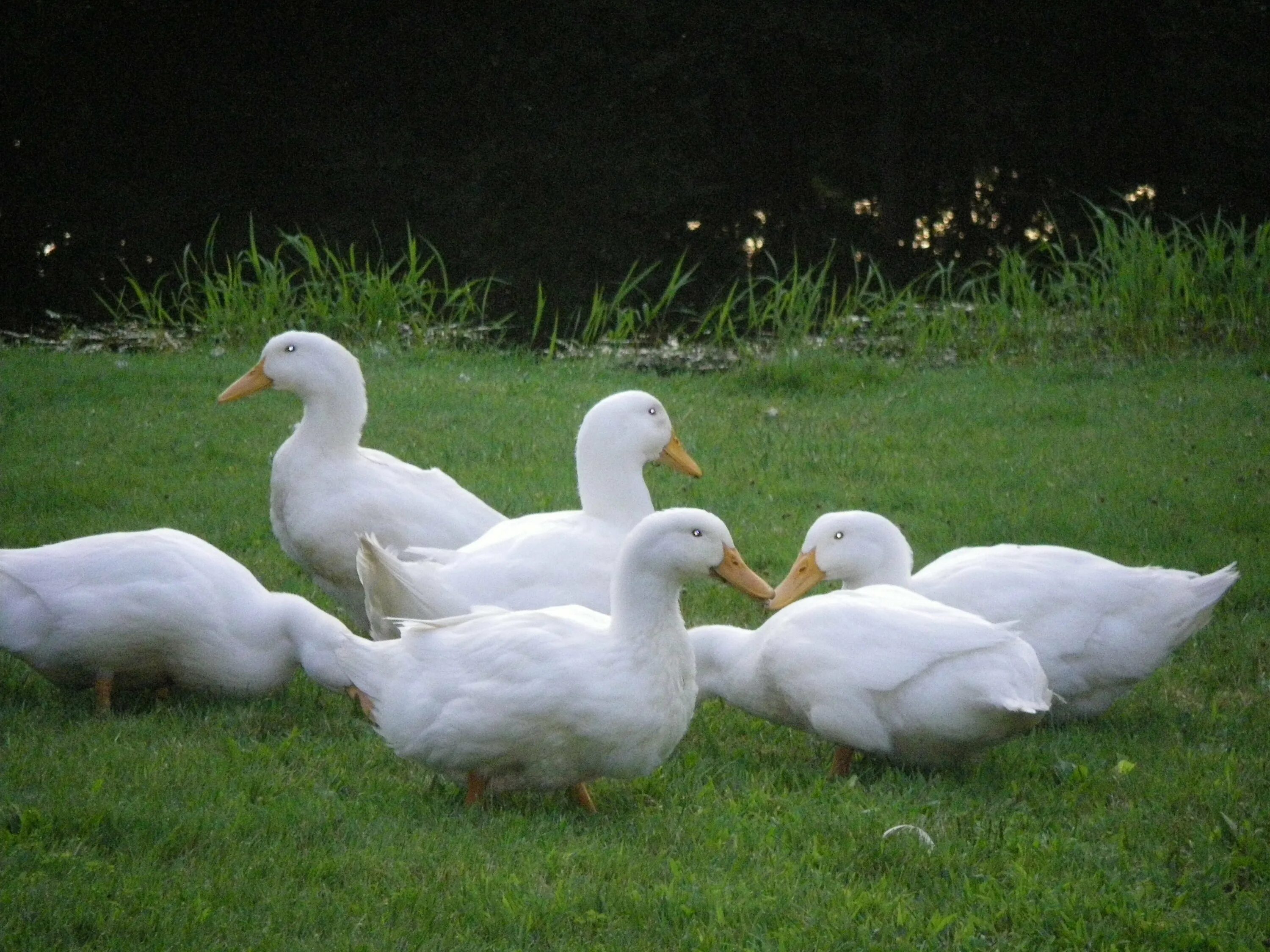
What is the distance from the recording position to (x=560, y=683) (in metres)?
4.16

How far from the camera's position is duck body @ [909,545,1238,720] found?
5.09 metres

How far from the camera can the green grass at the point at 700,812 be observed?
3555 mm

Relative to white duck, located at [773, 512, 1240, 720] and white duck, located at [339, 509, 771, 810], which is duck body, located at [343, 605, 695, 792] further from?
white duck, located at [773, 512, 1240, 720]

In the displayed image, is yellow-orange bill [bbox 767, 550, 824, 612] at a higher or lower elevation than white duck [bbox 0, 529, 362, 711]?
higher

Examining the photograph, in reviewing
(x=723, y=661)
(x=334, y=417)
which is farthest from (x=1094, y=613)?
(x=334, y=417)

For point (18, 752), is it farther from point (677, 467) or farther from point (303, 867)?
point (677, 467)

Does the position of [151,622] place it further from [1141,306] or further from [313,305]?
[1141,306]

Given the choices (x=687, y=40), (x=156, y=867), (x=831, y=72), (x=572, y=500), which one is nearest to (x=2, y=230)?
(x=687, y=40)

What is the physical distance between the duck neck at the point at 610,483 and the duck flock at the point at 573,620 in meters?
0.01

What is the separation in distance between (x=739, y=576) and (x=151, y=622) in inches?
79.4

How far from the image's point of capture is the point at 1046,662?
5.06 metres

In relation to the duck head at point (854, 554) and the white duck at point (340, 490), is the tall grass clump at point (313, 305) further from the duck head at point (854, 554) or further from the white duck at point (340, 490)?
the duck head at point (854, 554)

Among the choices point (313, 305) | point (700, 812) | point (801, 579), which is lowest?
point (313, 305)

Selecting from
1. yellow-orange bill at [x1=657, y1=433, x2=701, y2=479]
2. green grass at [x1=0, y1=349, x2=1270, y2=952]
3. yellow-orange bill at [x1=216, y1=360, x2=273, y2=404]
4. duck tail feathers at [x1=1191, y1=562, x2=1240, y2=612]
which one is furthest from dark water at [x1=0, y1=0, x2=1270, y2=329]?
duck tail feathers at [x1=1191, y1=562, x2=1240, y2=612]
